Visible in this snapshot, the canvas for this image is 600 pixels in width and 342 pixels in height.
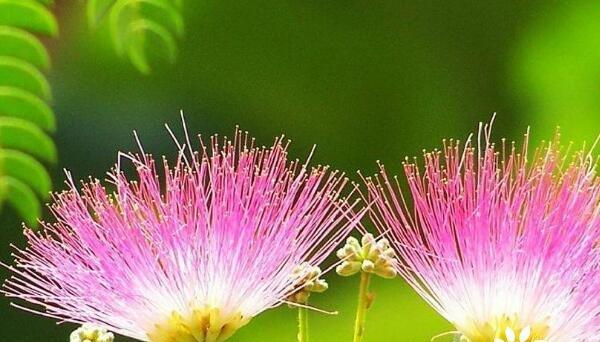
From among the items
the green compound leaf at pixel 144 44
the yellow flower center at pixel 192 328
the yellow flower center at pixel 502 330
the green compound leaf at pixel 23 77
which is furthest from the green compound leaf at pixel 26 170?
the yellow flower center at pixel 502 330

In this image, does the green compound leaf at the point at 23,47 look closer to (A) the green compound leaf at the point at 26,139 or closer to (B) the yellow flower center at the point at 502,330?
(A) the green compound leaf at the point at 26,139

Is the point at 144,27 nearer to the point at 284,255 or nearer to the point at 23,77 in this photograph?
the point at 23,77

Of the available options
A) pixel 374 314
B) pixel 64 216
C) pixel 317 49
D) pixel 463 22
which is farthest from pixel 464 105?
pixel 64 216

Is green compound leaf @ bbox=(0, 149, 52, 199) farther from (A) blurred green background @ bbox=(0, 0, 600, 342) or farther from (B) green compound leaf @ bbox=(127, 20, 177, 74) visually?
(B) green compound leaf @ bbox=(127, 20, 177, 74)

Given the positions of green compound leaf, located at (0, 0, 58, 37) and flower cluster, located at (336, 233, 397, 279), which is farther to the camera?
green compound leaf, located at (0, 0, 58, 37)

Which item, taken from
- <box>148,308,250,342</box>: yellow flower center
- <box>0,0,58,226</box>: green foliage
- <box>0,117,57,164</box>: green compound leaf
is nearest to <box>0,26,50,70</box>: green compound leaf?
<box>0,0,58,226</box>: green foliage

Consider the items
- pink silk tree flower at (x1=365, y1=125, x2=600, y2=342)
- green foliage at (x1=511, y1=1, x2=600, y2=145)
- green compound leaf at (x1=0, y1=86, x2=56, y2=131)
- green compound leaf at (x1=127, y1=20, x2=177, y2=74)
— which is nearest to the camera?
pink silk tree flower at (x1=365, y1=125, x2=600, y2=342)
